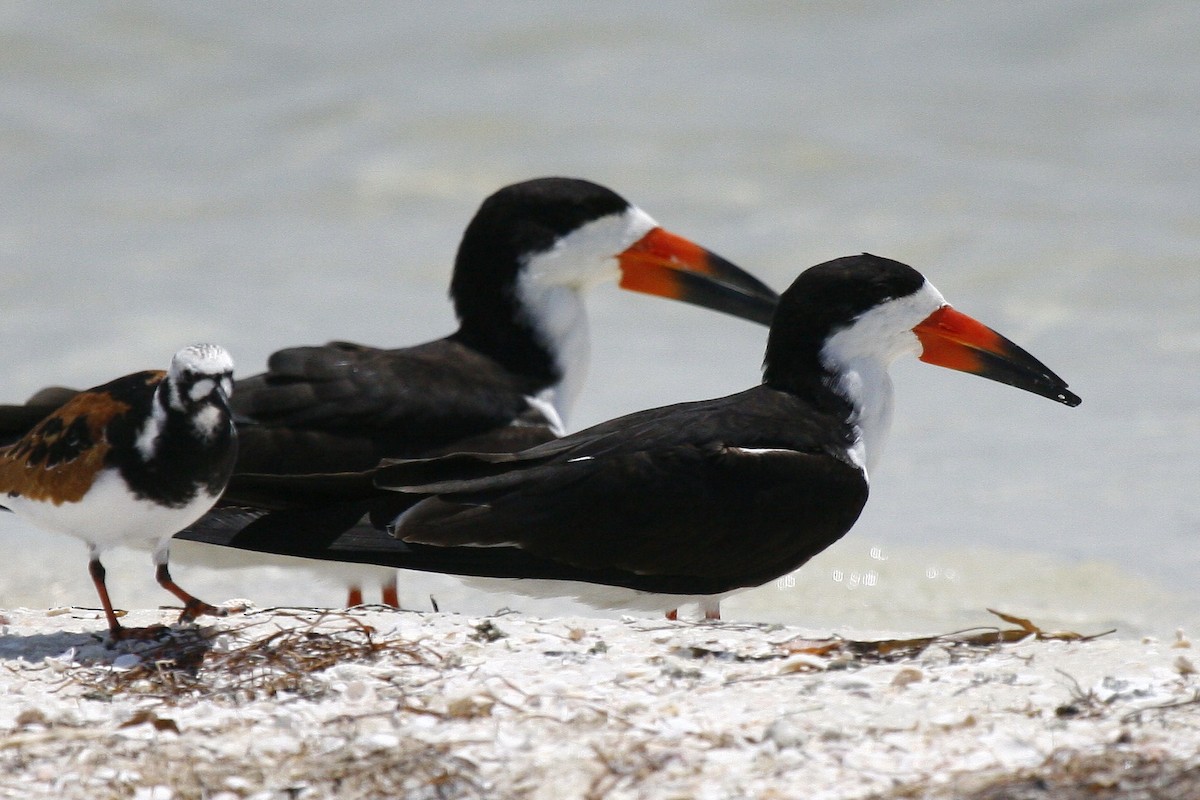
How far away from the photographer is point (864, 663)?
3.98 metres

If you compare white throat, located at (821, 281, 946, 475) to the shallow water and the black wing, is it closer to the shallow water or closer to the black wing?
the black wing

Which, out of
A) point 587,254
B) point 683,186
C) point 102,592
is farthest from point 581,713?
point 683,186

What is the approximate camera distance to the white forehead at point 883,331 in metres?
5.21

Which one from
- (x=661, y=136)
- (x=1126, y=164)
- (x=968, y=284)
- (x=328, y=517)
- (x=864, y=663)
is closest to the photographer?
(x=864, y=663)

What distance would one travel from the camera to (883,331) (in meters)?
5.27

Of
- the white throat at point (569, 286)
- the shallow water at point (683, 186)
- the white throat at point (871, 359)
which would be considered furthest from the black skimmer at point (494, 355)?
the shallow water at point (683, 186)

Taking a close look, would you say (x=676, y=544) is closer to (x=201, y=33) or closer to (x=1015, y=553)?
(x=1015, y=553)

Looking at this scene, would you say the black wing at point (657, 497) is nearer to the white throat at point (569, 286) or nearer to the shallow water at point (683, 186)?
the white throat at point (569, 286)

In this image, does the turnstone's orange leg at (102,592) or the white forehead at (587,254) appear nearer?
the turnstone's orange leg at (102,592)

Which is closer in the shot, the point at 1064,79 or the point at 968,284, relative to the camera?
the point at 968,284

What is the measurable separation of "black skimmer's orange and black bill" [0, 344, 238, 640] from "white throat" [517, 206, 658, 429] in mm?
2324

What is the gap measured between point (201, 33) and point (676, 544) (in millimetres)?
10858

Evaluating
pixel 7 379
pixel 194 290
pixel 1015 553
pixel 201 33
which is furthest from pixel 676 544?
pixel 201 33

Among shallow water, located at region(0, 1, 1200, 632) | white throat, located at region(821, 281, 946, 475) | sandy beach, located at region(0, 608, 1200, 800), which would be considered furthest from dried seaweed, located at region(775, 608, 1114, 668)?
shallow water, located at region(0, 1, 1200, 632)
